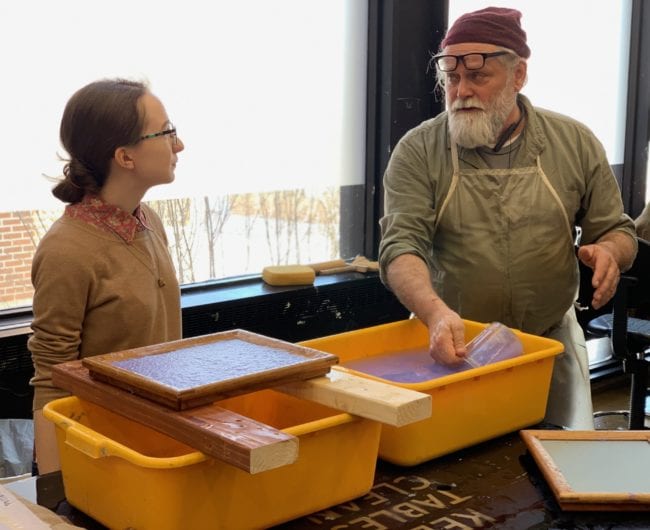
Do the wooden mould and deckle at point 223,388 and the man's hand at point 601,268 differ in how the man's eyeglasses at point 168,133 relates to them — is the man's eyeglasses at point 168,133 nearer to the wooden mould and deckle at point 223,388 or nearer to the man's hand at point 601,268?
the wooden mould and deckle at point 223,388

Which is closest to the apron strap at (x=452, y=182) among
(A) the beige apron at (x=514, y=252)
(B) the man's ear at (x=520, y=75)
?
(A) the beige apron at (x=514, y=252)

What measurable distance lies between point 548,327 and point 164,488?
1.45 m

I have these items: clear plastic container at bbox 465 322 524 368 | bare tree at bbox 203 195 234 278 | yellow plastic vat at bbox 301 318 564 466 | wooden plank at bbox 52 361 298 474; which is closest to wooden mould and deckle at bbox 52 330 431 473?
wooden plank at bbox 52 361 298 474

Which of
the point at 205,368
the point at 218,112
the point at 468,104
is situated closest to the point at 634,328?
the point at 468,104

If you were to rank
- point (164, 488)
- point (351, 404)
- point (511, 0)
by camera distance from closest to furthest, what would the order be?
point (164, 488)
point (351, 404)
point (511, 0)

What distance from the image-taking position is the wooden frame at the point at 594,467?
132 centimetres

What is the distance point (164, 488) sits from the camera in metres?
1.15

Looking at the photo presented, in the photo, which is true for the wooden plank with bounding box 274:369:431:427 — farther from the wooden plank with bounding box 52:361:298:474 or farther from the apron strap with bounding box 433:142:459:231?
the apron strap with bounding box 433:142:459:231

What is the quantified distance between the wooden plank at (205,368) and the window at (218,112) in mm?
1488

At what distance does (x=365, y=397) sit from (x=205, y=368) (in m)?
0.24

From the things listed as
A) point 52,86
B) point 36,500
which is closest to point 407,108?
point 52,86

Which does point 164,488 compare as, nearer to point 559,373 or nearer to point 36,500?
point 36,500

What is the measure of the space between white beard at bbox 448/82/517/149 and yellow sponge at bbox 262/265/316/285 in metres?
1.15

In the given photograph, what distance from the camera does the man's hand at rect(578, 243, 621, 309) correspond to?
1989 mm
